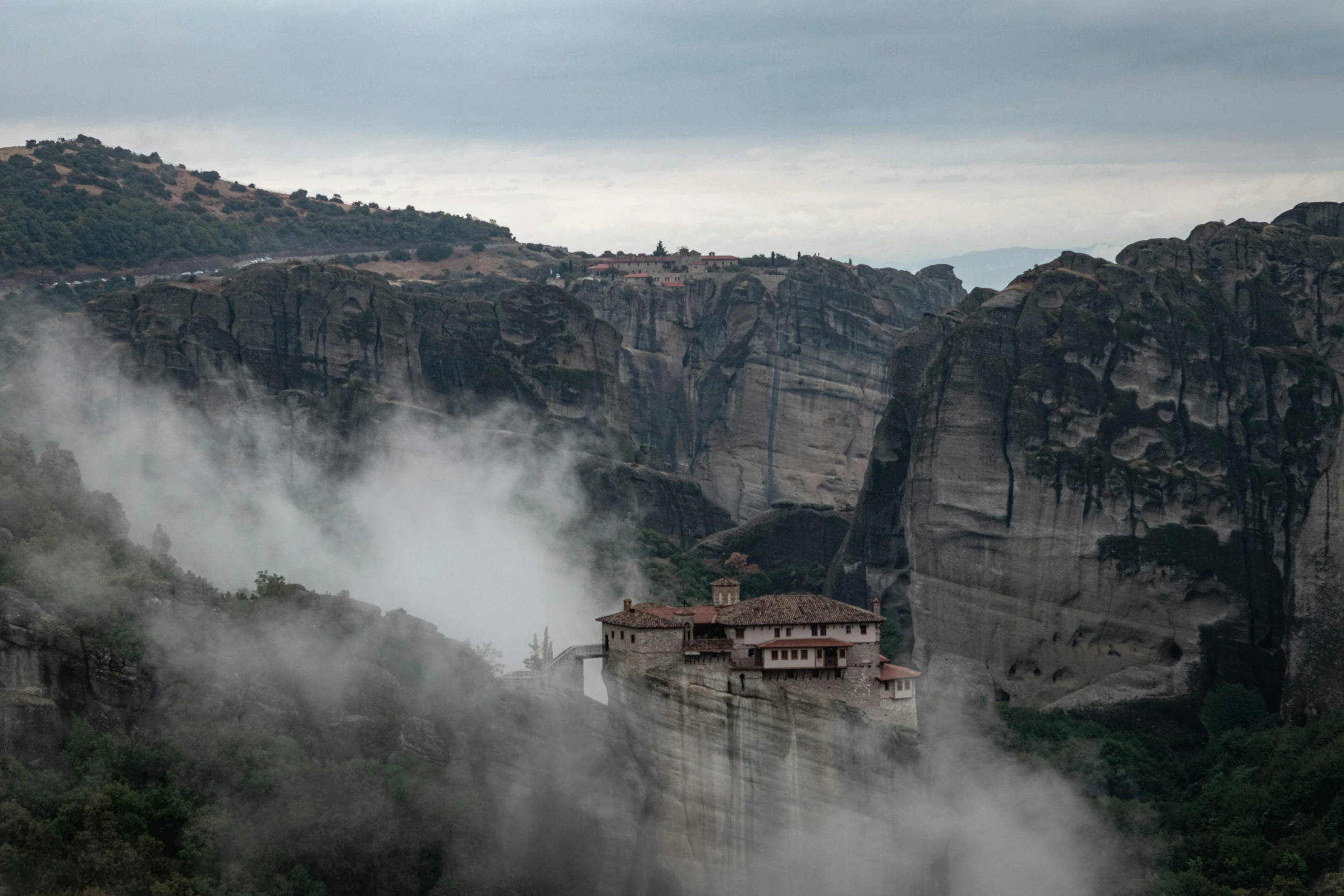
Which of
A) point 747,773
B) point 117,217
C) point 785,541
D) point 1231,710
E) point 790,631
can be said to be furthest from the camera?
point 117,217

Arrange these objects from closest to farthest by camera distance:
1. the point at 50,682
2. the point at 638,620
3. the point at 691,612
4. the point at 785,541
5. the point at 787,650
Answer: the point at 50,682
the point at 787,650
the point at 638,620
the point at 691,612
the point at 785,541

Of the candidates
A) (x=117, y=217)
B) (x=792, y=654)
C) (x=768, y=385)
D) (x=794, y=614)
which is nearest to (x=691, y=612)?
(x=794, y=614)

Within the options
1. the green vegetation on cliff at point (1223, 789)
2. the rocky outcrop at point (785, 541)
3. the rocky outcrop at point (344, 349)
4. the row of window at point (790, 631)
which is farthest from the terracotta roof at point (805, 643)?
the rocky outcrop at point (344, 349)

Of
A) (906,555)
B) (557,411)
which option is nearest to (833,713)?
(906,555)

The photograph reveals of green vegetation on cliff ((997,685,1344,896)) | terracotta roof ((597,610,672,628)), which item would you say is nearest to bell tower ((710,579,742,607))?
terracotta roof ((597,610,672,628))

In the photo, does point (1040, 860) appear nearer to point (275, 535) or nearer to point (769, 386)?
point (275, 535)

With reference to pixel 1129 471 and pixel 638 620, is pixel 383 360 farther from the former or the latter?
pixel 638 620
